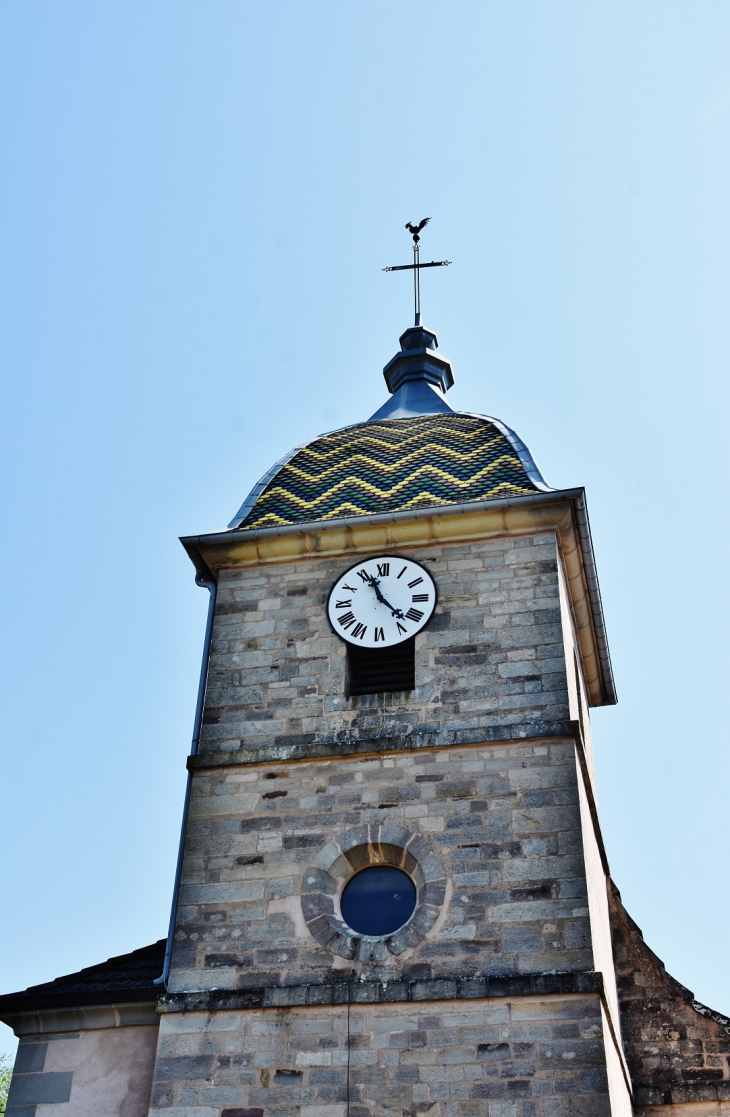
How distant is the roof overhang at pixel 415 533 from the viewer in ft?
37.0

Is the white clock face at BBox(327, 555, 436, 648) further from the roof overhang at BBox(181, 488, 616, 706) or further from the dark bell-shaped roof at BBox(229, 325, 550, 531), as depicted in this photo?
the dark bell-shaped roof at BBox(229, 325, 550, 531)

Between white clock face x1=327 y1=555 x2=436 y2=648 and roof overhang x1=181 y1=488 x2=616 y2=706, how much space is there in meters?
0.22

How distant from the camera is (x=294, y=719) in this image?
10.7 meters

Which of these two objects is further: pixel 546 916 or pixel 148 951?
pixel 148 951

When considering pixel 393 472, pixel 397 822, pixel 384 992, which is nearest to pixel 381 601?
pixel 393 472

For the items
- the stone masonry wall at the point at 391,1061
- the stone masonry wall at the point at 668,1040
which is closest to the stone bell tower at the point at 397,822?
the stone masonry wall at the point at 391,1061

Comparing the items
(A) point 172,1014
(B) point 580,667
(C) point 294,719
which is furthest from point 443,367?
(A) point 172,1014

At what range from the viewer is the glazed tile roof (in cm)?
965

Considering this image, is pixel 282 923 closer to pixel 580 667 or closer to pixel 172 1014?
pixel 172 1014

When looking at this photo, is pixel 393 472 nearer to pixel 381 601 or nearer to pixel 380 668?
pixel 381 601

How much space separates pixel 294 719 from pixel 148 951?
2016mm

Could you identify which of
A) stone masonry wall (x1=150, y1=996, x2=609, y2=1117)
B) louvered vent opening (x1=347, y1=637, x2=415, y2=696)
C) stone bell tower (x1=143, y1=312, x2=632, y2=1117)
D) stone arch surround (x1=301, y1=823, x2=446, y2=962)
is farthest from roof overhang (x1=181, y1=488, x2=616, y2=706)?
stone masonry wall (x1=150, y1=996, x2=609, y2=1117)

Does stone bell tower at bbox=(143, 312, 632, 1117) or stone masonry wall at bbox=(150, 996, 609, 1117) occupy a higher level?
stone bell tower at bbox=(143, 312, 632, 1117)

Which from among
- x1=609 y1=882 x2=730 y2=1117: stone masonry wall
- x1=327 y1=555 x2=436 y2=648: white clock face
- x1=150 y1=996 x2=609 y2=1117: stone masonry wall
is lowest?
x1=150 y1=996 x2=609 y2=1117: stone masonry wall
